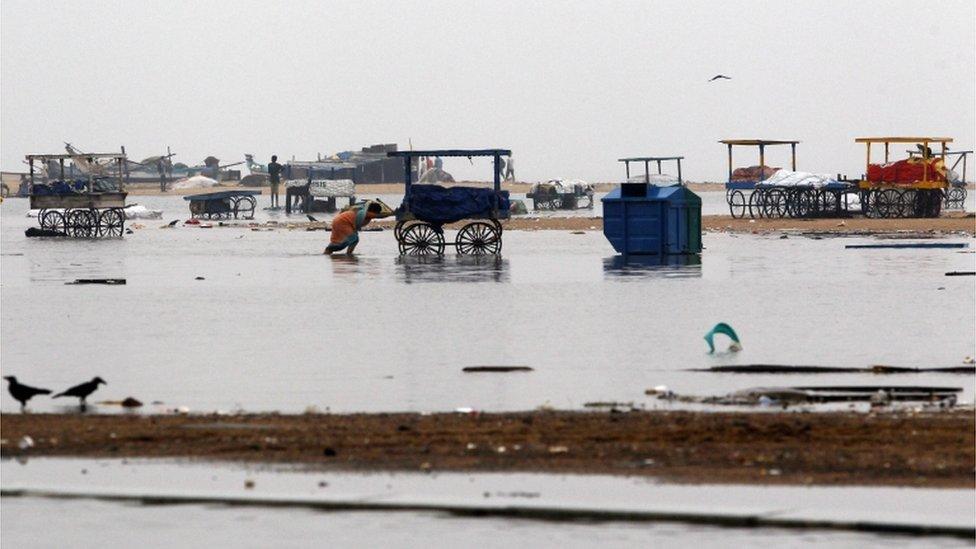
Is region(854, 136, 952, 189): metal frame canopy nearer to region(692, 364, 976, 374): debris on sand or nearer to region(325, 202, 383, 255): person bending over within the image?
region(325, 202, 383, 255): person bending over

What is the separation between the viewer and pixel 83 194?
62.4 metres

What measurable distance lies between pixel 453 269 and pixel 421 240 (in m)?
7.65

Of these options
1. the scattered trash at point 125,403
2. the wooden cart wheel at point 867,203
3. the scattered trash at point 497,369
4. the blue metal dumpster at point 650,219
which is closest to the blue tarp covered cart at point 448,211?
the blue metal dumpster at point 650,219

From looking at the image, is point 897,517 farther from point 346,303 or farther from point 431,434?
point 346,303

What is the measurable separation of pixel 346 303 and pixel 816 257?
1672 cm

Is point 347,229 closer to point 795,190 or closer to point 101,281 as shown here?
point 101,281

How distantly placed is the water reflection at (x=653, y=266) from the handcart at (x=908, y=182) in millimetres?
24064


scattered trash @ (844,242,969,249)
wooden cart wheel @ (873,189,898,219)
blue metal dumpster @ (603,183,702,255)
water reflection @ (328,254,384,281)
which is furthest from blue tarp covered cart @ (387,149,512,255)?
wooden cart wheel @ (873,189,898,219)

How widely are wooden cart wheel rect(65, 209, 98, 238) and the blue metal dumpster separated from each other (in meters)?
28.4

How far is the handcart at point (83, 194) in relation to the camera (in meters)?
62.2

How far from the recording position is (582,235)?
209ft

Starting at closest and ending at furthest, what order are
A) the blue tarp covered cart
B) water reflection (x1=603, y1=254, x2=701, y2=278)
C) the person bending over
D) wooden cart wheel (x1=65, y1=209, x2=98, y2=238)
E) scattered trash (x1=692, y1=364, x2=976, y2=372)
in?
scattered trash (x1=692, y1=364, x2=976, y2=372) < water reflection (x1=603, y1=254, x2=701, y2=278) < the blue tarp covered cart < the person bending over < wooden cart wheel (x1=65, y1=209, x2=98, y2=238)

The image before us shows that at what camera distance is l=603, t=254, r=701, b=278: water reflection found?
36.0m

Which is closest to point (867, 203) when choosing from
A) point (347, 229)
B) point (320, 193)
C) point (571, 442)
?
point (347, 229)
